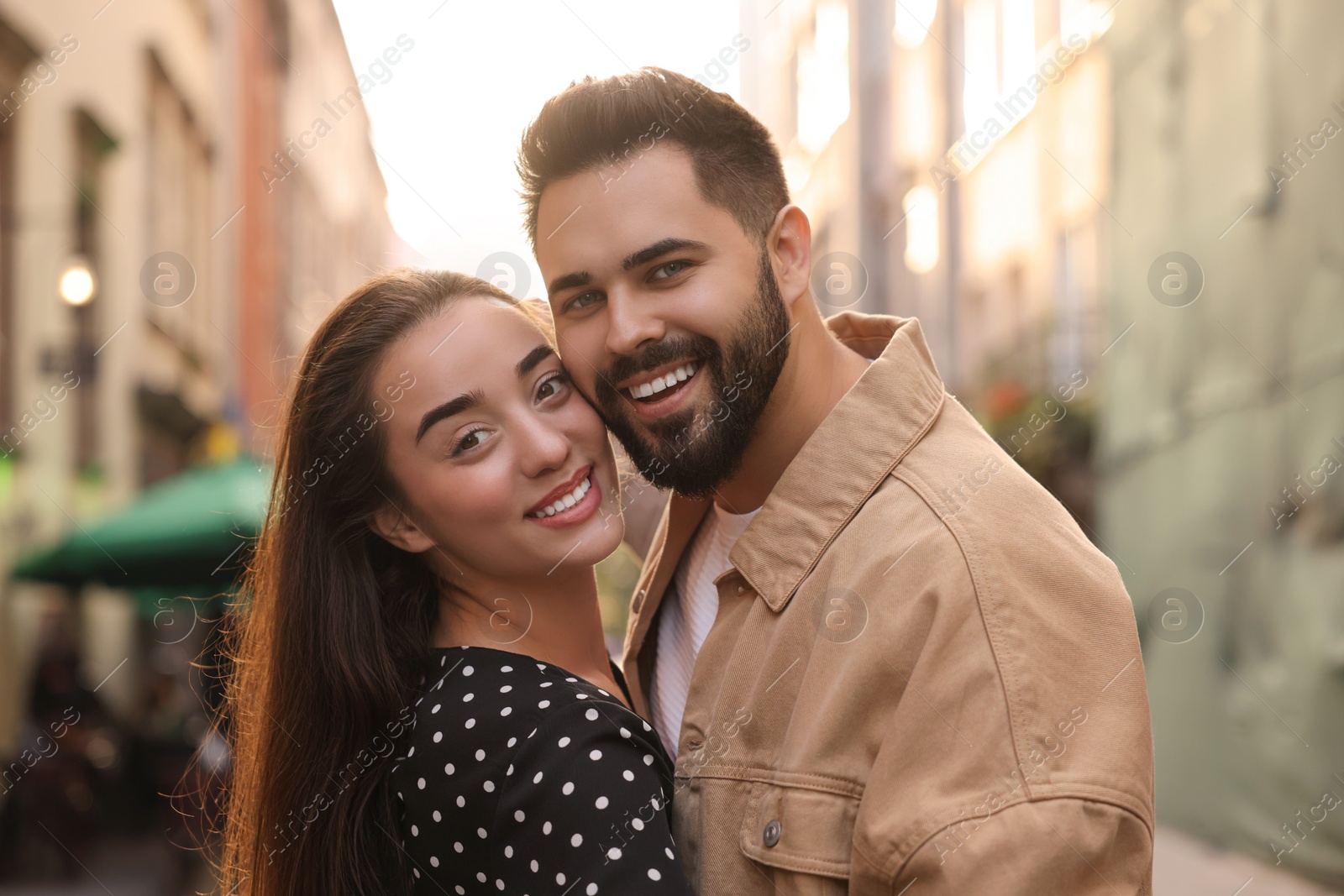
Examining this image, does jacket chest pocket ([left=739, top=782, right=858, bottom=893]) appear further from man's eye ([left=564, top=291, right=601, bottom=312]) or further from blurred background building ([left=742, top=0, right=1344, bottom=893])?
blurred background building ([left=742, top=0, right=1344, bottom=893])

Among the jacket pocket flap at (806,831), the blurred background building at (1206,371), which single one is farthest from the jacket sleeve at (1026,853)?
the blurred background building at (1206,371)

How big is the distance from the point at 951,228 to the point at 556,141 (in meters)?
10.8

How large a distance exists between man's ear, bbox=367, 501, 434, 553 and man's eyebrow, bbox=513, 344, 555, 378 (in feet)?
1.25

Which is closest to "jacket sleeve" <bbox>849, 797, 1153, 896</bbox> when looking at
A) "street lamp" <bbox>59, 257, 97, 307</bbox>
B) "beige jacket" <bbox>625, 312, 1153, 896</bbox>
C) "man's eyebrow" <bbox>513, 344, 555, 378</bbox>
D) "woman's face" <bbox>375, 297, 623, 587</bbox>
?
"beige jacket" <bbox>625, 312, 1153, 896</bbox>

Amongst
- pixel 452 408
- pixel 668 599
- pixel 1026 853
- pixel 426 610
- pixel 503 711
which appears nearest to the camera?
pixel 1026 853

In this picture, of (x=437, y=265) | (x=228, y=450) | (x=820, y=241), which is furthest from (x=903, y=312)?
(x=437, y=265)

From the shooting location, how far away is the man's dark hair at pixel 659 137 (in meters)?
2.20

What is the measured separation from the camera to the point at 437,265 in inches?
95.8

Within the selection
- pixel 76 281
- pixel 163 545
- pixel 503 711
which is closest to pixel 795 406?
pixel 503 711

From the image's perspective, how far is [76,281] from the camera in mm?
8031

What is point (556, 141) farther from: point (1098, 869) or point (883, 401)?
→ point (1098, 869)

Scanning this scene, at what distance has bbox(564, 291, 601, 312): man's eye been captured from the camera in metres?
2.23

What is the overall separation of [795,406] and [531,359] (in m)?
0.51

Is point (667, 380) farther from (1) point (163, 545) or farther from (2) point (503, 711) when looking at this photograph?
(1) point (163, 545)
